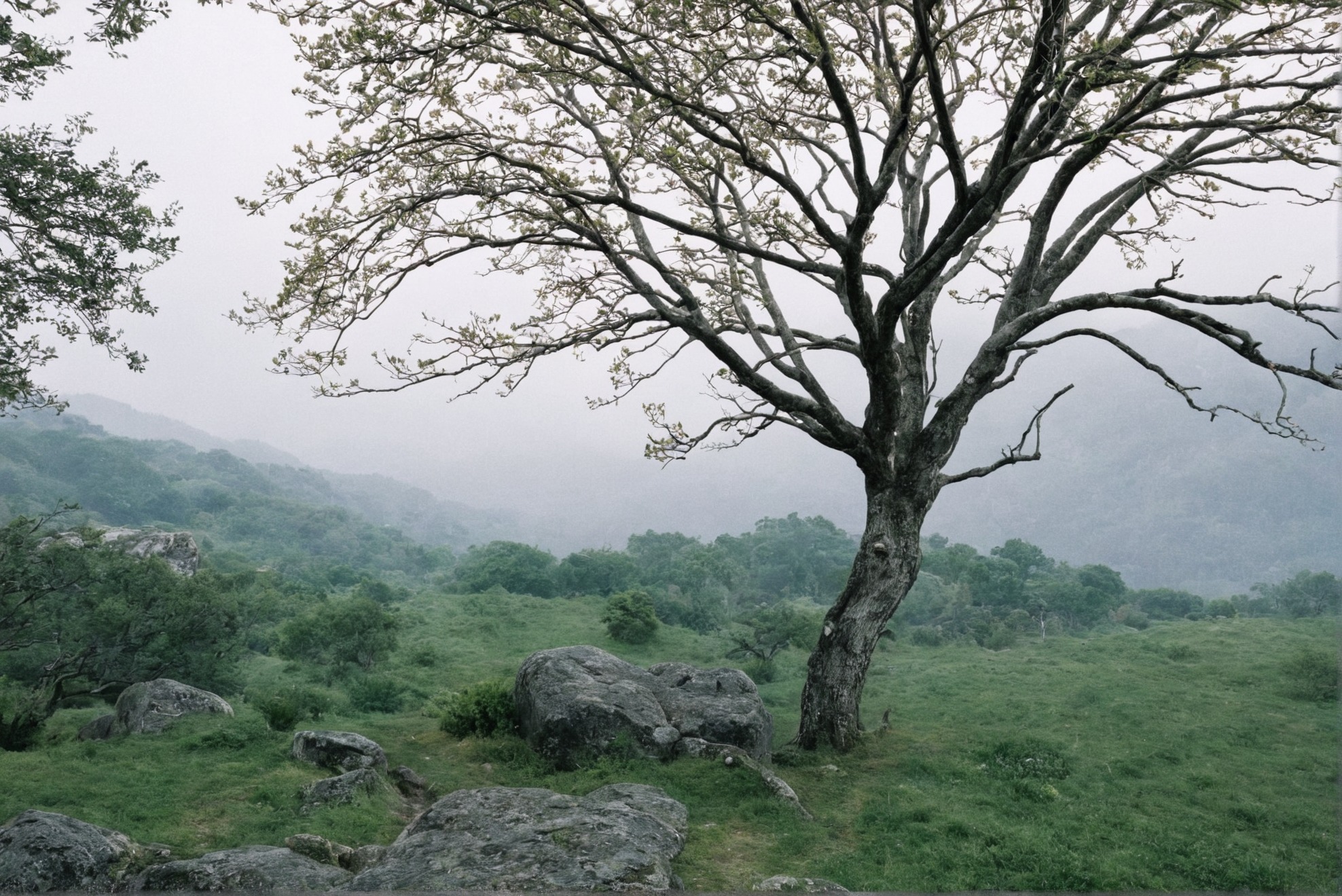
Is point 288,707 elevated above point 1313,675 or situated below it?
below

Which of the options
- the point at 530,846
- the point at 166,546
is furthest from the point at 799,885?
the point at 166,546

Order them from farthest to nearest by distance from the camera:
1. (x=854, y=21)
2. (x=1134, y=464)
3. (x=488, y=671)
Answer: (x=1134, y=464) < (x=488, y=671) < (x=854, y=21)

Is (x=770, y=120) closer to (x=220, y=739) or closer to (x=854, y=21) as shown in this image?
(x=854, y=21)

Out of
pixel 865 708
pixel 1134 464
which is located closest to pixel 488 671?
pixel 865 708

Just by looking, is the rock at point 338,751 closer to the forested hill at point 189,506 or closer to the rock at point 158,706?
the rock at point 158,706

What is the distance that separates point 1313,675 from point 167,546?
36.8 meters

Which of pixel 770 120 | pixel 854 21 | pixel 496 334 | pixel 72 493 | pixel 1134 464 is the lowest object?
pixel 72 493

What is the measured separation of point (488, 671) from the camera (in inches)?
896

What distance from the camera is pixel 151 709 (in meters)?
12.6

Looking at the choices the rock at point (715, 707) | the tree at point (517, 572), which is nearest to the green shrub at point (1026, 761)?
the rock at point (715, 707)

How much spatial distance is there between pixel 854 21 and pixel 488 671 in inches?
769

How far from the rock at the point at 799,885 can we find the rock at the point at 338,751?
20.5 feet

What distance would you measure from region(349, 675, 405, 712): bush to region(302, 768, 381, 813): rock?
893 cm

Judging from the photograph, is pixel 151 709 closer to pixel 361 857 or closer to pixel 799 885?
pixel 361 857
